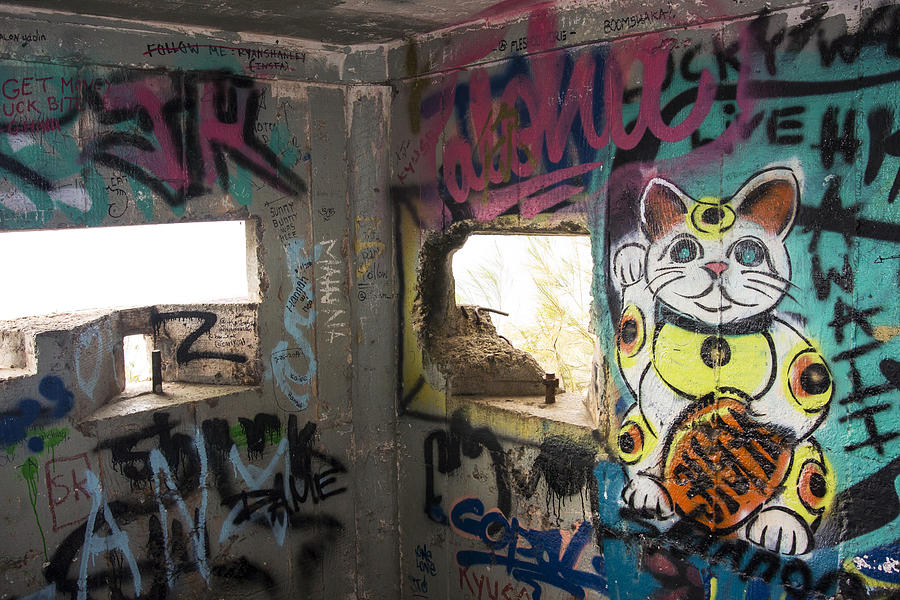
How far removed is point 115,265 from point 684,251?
10.3 metres

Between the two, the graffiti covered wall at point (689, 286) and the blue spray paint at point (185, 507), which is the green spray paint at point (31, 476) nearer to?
the blue spray paint at point (185, 507)

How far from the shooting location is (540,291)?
16391mm

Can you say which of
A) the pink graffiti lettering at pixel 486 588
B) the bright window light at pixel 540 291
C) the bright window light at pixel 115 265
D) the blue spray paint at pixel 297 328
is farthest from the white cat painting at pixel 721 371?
the bright window light at pixel 540 291

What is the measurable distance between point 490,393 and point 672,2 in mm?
2763

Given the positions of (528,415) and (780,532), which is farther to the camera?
(528,415)

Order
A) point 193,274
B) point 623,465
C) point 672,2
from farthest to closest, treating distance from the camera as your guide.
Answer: point 193,274 → point 623,465 → point 672,2

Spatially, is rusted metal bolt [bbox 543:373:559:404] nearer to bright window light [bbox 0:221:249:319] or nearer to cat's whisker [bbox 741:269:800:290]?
cat's whisker [bbox 741:269:800:290]

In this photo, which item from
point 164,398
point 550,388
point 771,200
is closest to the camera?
point 771,200

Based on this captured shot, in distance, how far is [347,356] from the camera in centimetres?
566

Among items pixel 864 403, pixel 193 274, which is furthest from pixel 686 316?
pixel 193 274

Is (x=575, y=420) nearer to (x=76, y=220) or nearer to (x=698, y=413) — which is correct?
(x=698, y=413)

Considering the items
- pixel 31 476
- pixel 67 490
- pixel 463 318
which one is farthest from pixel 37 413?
pixel 463 318

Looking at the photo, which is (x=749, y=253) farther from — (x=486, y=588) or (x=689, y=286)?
(x=486, y=588)

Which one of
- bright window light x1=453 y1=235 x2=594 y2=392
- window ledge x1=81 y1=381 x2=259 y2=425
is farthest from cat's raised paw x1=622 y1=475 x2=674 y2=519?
bright window light x1=453 y1=235 x2=594 y2=392
